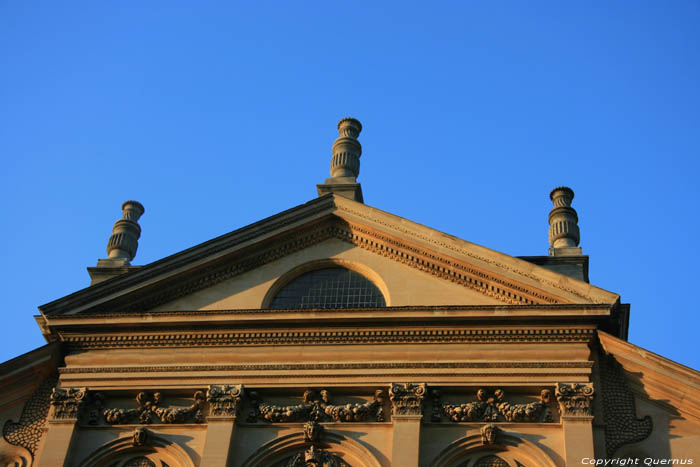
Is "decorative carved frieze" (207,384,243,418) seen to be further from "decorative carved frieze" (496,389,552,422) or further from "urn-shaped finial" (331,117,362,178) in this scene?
"urn-shaped finial" (331,117,362,178)

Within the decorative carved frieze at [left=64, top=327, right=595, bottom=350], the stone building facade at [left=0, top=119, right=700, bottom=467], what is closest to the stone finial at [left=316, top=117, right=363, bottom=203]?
the stone building facade at [left=0, top=119, right=700, bottom=467]

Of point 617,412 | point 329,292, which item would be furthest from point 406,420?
point 617,412

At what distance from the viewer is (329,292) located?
27.6 metres

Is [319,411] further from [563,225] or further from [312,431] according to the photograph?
→ [563,225]

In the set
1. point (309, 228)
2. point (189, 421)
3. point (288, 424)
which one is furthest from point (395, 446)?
point (309, 228)

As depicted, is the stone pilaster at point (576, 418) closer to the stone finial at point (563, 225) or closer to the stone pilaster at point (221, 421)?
the stone finial at point (563, 225)

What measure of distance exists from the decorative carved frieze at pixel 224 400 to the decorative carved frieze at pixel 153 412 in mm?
339

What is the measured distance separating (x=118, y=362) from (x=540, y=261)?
9.38 m

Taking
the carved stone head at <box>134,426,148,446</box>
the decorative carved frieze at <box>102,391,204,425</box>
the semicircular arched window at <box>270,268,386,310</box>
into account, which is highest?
the semicircular arched window at <box>270,268,386,310</box>

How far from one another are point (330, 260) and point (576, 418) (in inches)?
264

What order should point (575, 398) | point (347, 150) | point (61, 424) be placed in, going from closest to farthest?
point (575, 398), point (61, 424), point (347, 150)

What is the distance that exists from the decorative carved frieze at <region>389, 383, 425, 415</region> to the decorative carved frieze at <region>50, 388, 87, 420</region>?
253 inches

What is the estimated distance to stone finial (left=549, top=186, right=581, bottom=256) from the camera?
28.1 metres

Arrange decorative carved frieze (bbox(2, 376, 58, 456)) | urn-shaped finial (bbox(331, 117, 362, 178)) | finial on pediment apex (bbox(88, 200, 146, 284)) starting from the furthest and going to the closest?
urn-shaped finial (bbox(331, 117, 362, 178)) < finial on pediment apex (bbox(88, 200, 146, 284)) < decorative carved frieze (bbox(2, 376, 58, 456))
